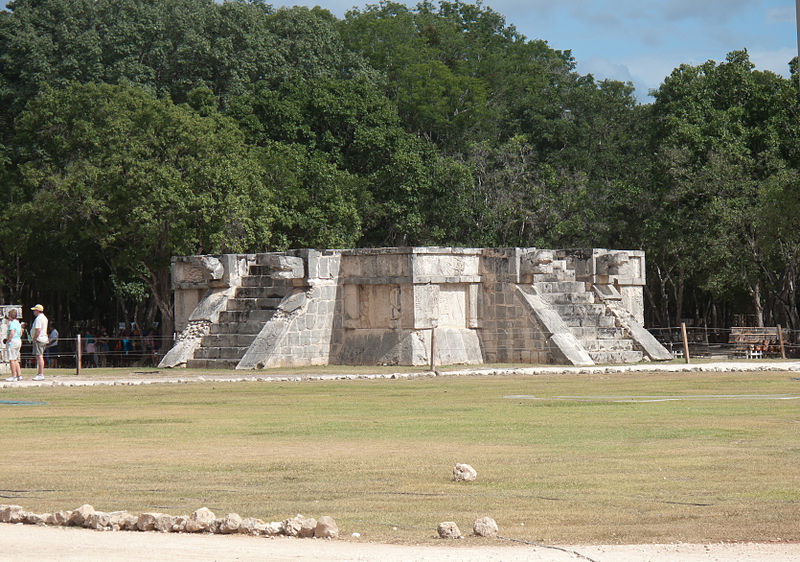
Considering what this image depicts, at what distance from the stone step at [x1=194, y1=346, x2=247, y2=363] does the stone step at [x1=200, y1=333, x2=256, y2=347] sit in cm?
13

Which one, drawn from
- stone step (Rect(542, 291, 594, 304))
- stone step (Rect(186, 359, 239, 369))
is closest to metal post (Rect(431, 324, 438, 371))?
stone step (Rect(542, 291, 594, 304))

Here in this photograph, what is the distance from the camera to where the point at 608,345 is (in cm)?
2992

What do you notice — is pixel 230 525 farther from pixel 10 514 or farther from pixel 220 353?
pixel 220 353

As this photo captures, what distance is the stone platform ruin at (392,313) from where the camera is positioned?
28.1 m

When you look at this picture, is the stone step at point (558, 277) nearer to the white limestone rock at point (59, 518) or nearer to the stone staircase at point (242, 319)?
the stone staircase at point (242, 319)

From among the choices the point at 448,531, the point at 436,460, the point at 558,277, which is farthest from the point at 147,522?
the point at 558,277

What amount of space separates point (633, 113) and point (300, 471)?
152 feet

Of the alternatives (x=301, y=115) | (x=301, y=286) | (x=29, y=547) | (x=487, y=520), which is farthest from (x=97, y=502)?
(x=301, y=115)

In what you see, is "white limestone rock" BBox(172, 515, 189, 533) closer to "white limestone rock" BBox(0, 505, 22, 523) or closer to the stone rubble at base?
the stone rubble at base

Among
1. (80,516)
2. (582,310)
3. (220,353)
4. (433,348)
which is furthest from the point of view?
(582,310)

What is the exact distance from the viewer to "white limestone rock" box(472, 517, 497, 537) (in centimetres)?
705

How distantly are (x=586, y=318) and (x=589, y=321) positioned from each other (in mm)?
110

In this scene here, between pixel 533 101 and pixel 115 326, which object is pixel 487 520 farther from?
pixel 533 101

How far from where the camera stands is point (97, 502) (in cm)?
850
